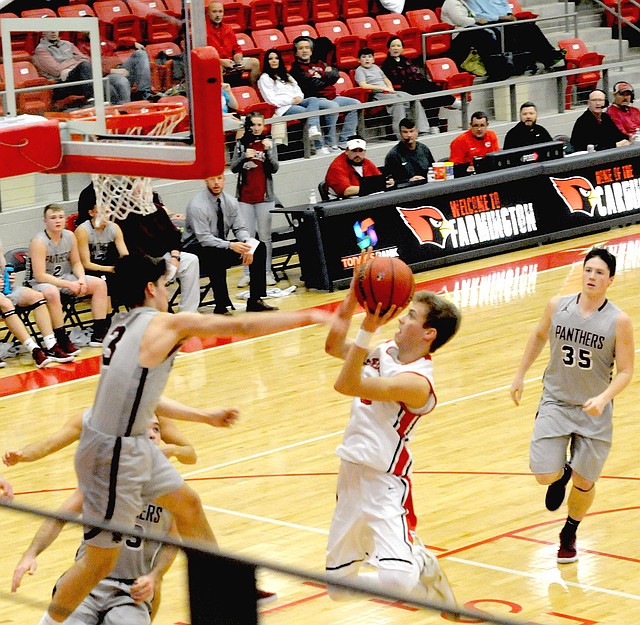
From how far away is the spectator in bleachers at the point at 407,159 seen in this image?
15.3 m

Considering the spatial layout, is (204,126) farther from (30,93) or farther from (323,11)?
(323,11)

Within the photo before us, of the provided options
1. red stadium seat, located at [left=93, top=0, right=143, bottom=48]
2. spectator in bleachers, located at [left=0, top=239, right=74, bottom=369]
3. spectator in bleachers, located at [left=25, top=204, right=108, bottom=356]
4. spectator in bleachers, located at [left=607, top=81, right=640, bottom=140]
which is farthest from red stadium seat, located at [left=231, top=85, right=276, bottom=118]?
red stadium seat, located at [left=93, top=0, right=143, bottom=48]

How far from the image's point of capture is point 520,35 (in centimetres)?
2011

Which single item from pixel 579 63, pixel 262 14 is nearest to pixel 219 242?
pixel 262 14

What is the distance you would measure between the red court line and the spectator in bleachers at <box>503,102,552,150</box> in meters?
1.59

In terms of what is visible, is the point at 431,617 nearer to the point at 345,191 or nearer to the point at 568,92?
the point at 345,191

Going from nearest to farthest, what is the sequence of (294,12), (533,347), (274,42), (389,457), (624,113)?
(389,457) → (533,347) → (624,113) → (274,42) → (294,12)

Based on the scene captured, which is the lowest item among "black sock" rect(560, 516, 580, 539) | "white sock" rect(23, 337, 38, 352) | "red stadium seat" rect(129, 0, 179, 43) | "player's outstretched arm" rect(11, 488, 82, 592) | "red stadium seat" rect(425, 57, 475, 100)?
"white sock" rect(23, 337, 38, 352)

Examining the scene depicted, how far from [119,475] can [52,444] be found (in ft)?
1.67

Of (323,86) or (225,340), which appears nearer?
(225,340)

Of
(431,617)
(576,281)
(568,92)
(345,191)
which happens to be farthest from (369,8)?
A: (431,617)

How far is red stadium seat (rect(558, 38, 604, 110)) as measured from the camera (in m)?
20.0

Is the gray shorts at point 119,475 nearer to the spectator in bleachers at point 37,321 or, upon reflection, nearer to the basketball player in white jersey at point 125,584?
the basketball player in white jersey at point 125,584

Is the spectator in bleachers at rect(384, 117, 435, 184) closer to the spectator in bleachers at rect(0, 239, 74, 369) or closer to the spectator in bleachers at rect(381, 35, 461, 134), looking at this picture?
the spectator in bleachers at rect(381, 35, 461, 134)
